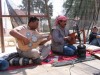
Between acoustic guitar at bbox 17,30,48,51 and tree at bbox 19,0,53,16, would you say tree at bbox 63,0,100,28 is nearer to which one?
tree at bbox 19,0,53,16

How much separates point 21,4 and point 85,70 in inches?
116

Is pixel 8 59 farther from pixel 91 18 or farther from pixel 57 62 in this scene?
pixel 91 18

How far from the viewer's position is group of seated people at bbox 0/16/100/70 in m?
3.73

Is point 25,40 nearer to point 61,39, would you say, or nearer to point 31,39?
point 31,39

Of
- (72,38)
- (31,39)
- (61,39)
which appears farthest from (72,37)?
(31,39)

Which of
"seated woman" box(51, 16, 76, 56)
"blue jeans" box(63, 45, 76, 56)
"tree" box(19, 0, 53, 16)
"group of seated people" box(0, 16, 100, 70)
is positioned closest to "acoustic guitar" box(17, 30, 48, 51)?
"group of seated people" box(0, 16, 100, 70)

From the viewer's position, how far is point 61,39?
428cm

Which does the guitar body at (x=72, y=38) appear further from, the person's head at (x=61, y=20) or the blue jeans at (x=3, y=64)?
the blue jeans at (x=3, y=64)

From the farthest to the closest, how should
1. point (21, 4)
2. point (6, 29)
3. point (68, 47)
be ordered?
1. point (6, 29)
2. point (21, 4)
3. point (68, 47)

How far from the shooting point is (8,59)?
3727mm

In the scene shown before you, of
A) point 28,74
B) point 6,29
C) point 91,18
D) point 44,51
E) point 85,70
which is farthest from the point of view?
point 91,18

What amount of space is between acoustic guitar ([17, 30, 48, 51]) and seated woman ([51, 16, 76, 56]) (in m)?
0.34

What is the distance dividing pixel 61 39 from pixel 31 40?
723 mm

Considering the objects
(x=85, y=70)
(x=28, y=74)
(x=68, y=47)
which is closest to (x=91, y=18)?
(x=68, y=47)
